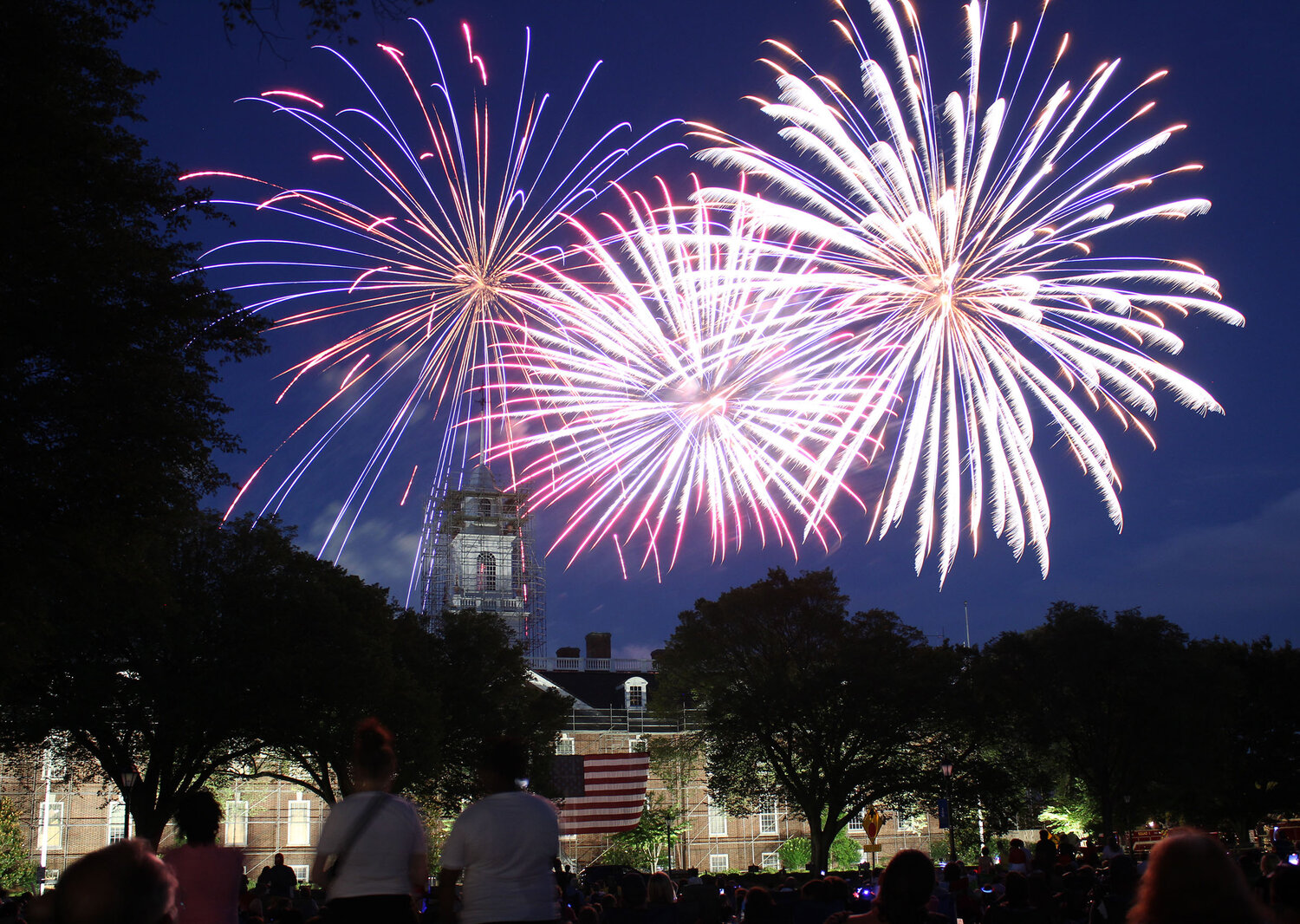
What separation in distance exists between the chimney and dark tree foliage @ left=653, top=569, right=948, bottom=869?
92.8ft

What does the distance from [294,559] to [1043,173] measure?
2235 cm

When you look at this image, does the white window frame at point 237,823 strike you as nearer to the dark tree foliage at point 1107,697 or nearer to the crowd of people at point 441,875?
the dark tree foliage at point 1107,697

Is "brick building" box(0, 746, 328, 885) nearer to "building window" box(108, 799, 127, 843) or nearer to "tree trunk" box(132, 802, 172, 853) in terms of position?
"building window" box(108, 799, 127, 843)

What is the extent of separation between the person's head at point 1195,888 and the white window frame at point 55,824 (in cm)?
5229

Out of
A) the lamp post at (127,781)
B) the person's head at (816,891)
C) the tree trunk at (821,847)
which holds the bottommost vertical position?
the tree trunk at (821,847)

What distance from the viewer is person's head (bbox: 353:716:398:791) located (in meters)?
5.14

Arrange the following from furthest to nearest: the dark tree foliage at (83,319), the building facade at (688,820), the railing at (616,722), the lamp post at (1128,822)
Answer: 1. the railing at (616,722)
2. the building facade at (688,820)
3. the lamp post at (1128,822)
4. the dark tree foliage at (83,319)

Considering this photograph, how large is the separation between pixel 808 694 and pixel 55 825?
33798 millimetres

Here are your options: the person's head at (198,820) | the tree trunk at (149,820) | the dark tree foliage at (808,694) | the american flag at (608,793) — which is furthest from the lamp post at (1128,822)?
the person's head at (198,820)

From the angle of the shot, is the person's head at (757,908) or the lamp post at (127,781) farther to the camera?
the lamp post at (127,781)

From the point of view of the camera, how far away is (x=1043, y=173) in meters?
20.1

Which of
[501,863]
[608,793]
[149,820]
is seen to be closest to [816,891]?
[501,863]

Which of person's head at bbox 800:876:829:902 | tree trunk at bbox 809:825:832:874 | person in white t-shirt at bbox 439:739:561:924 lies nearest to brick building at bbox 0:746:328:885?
tree trunk at bbox 809:825:832:874

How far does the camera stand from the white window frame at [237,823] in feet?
158
